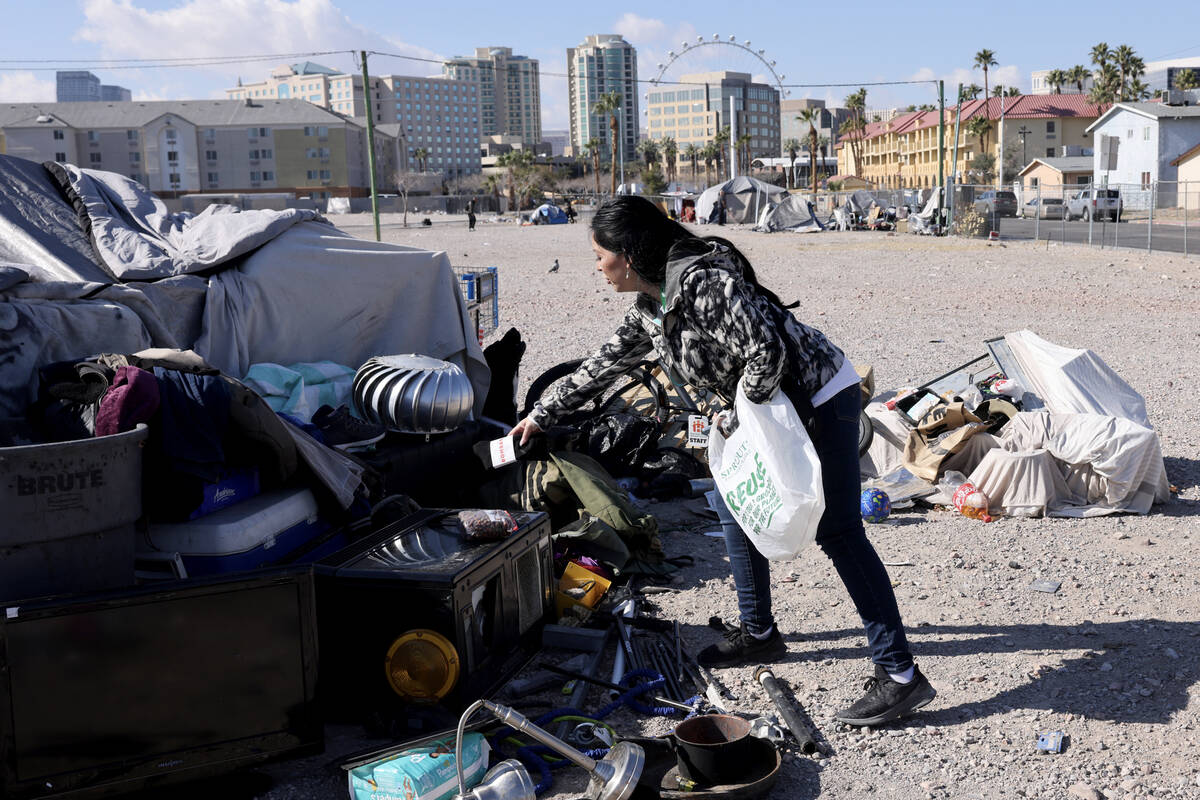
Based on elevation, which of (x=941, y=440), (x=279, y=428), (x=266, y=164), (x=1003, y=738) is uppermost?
(x=266, y=164)

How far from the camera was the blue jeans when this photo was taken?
139 inches

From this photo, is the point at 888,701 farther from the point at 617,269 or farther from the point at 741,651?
the point at 617,269

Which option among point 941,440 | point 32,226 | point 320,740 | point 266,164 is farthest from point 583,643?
point 266,164

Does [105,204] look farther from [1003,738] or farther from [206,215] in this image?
[1003,738]

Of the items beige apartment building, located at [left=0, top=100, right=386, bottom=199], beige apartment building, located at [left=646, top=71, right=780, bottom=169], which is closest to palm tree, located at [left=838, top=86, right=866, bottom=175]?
beige apartment building, located at [left=0, top=100, right=386, bottom=199]

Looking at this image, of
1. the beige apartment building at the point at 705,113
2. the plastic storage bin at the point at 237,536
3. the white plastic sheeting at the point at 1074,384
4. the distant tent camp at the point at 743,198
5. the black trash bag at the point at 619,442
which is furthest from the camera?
the beige apartment building at the point at 705,113

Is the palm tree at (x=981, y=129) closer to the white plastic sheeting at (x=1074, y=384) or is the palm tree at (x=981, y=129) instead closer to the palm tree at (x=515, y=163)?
the palm tree at (x=515, y=163)

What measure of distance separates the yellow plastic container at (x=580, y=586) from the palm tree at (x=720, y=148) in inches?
4193

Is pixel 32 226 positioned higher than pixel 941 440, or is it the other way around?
pixel 32 226

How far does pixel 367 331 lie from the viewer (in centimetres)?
691

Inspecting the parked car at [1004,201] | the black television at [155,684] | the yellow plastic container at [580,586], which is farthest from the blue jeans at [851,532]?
the parked car at [1004,201]

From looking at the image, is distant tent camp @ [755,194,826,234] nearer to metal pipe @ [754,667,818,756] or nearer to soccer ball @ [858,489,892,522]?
soccer ball @ [858,489,892,522]

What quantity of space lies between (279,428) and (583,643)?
1.46 m

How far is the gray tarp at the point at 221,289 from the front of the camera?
16.9 feet
